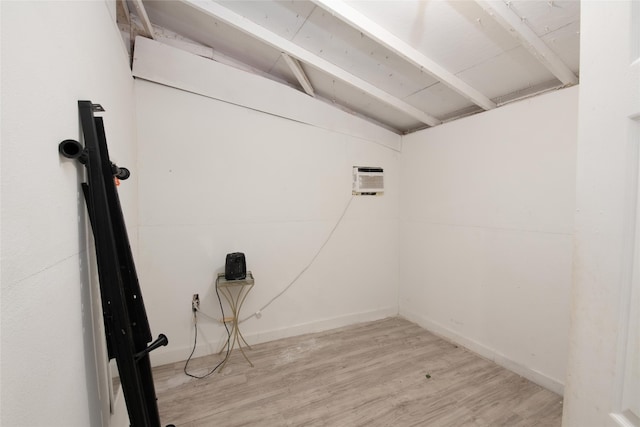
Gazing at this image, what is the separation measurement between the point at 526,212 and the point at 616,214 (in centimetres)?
185

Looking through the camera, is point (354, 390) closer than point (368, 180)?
Yes

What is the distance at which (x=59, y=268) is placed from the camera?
71 centimetres

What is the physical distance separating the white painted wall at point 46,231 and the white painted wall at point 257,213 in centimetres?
119

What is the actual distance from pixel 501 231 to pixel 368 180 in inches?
56.3

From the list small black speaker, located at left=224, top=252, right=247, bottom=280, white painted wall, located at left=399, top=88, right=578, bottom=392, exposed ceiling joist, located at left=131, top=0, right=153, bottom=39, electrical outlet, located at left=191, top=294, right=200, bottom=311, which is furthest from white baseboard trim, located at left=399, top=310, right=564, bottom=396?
exposed ceiling joist, located at left=131, top=0, right=153, bottom=39

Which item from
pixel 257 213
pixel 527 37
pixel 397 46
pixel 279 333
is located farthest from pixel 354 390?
pixel 527 37

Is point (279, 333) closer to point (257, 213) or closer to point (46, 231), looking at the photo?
point (257, 213)

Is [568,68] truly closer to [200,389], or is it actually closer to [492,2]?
[492,2]

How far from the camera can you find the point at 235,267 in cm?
221

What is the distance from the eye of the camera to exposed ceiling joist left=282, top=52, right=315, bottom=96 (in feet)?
7.35

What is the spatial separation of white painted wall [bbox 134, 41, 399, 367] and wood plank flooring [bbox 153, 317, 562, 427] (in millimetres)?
376

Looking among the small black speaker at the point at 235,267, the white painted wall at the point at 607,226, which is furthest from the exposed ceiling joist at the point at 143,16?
the white painted wall at the point at 607,226

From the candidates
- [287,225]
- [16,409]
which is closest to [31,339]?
[16,409]

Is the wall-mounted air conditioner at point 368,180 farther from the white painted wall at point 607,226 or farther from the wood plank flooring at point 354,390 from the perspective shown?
the white painted wall at point 607,226
